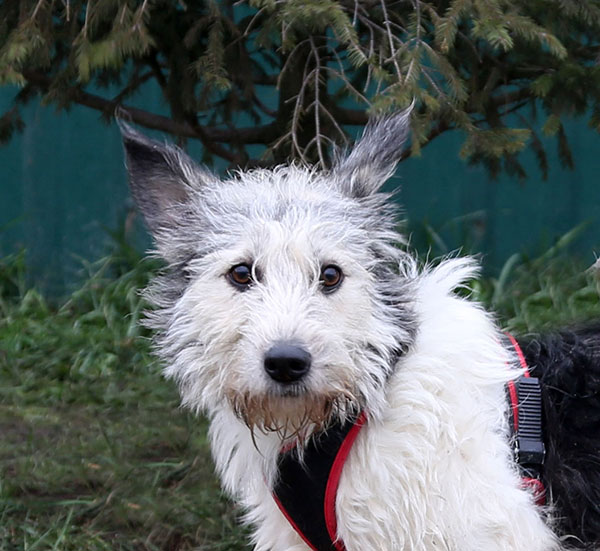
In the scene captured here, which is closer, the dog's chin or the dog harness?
the dog's chin

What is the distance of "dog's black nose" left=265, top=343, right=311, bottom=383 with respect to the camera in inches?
94.8

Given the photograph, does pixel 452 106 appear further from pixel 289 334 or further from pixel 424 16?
pixel 289 334

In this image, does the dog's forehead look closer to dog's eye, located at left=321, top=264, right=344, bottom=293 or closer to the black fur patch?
dog's eye, located at left=321, top=264, right=344, bottom=293

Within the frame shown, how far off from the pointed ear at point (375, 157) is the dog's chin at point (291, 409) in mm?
704

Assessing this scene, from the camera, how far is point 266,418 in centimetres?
258

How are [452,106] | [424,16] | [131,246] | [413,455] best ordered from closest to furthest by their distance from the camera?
[413,455] → [452,106] → [424,16] → [131,246]

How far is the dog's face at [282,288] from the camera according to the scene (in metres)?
2.48

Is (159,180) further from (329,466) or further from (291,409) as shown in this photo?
(329,466)

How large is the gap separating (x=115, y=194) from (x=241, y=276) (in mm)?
4496

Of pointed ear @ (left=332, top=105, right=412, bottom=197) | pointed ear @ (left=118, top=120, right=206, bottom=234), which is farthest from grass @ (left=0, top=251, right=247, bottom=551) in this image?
pointed ear @ (left=332, top=105, right=412, bottom=197)

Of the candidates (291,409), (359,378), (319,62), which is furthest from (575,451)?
(319,62)

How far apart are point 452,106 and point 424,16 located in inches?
23.7

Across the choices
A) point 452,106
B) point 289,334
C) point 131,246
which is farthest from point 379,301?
point 131,246

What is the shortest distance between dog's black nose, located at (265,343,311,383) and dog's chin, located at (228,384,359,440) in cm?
5
